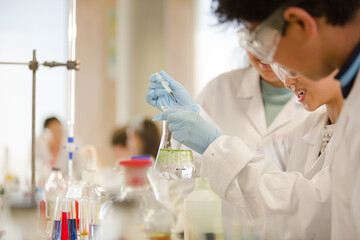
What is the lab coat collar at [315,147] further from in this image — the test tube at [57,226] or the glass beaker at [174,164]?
the test tube at [57,226]

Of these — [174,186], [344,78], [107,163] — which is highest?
[344,78]

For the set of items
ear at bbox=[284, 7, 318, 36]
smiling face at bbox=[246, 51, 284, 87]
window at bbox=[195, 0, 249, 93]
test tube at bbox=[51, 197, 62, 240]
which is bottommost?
test tube at bbox=[51, 197, 62, 240]

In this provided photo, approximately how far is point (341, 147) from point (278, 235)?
40cm

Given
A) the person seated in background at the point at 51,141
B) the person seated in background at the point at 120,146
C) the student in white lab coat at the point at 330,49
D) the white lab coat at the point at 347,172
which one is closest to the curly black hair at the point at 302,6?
the student in white lab coat at the point at 330,49

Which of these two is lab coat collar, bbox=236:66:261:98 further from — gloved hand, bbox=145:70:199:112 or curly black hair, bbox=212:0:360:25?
curly black hair, bbox=212:0:360:25

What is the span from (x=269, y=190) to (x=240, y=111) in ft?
3.36

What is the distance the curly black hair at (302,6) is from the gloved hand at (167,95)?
67 centimetres

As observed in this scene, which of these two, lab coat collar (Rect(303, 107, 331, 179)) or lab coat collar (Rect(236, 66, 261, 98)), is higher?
lab coat collar (Rect(236, 66, 261, 98))

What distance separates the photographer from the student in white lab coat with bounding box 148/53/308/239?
229 centimetres

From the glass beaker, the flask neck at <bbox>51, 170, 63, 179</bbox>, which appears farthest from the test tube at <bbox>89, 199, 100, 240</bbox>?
the flask neck at <bbox>51, 170, 63, 179</bbox>

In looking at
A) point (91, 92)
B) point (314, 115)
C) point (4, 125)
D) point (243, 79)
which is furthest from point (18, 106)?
point (314, 115)

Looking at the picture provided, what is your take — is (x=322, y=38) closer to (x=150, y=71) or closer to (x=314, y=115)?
(x=314, y=115)

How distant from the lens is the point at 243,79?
2477 mm

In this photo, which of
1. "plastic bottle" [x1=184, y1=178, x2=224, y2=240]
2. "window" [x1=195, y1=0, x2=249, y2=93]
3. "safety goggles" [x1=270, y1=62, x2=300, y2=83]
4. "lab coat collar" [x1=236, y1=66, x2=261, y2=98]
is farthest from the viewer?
"window" [x1=195, y1=0, x2=249, y2=93]
